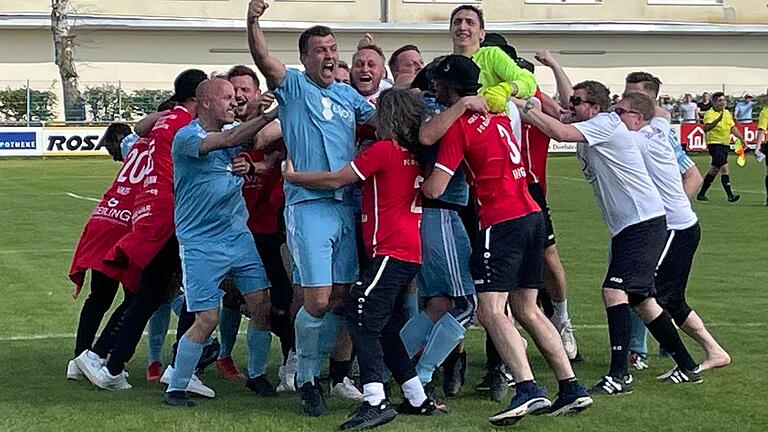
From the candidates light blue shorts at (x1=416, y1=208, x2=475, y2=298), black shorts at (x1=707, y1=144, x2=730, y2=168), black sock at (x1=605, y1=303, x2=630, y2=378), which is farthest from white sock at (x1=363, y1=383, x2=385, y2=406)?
black shorts at (x1=707, y1=144, x2=730, y2=168)

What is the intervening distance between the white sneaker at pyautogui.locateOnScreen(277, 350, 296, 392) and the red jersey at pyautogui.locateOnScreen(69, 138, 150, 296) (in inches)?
45.6

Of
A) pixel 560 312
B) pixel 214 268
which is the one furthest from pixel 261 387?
pixel 560 312

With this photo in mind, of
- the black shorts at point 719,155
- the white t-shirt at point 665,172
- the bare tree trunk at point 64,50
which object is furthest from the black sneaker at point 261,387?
the bare tree trunk at point 64,50

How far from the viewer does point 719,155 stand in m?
24.4

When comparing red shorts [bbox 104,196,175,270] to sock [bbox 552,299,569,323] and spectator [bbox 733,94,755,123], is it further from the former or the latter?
spectator [bbox 733,94,755,123]

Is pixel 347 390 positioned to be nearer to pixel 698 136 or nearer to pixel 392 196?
pixel 392 196

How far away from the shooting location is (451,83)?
7.43 metres

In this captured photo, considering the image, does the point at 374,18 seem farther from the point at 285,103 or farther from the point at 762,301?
the point at 285,103

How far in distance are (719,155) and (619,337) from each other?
16785 millimetres

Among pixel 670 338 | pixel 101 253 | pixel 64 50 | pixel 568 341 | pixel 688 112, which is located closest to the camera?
pixel 670 338

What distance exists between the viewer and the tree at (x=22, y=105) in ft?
138

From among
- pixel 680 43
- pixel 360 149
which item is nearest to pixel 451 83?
pixel 360 149

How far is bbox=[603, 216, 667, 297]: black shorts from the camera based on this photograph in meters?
8.44

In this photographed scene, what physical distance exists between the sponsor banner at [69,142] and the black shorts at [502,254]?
103ft
